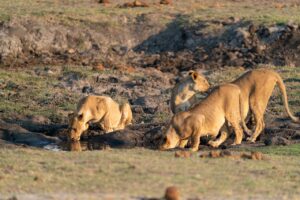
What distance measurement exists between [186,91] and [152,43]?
7.93 m

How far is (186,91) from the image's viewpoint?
16.4 metres

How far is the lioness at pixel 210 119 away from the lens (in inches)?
560

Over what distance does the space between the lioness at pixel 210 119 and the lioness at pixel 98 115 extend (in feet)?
7.86

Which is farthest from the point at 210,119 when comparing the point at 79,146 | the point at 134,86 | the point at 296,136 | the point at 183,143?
the point at 134,86

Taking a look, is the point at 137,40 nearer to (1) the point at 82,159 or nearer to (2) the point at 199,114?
(2) the point at 199,114

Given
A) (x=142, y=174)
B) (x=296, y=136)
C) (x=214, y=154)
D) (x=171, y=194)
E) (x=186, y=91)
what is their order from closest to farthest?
(x=171, y=194) < (x=142, y=174) < (x=214, y=154) < (x=296, y=136) < (x=186, y=91)

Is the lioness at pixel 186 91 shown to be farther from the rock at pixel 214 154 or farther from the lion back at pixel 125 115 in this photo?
the rock at pixel 214 154

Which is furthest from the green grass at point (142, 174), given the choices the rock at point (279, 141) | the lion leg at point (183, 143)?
the rock at point (279, 141)

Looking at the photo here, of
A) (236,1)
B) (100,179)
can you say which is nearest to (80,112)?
(100,179)

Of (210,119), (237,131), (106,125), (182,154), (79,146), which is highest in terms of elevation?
(210,119)

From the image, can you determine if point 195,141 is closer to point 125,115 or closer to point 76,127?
point 76,127

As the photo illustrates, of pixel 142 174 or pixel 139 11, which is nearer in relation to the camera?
pixel 142 174

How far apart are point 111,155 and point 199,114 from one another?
2454 mm

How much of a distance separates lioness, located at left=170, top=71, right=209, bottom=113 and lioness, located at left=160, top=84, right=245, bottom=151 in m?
1.05
